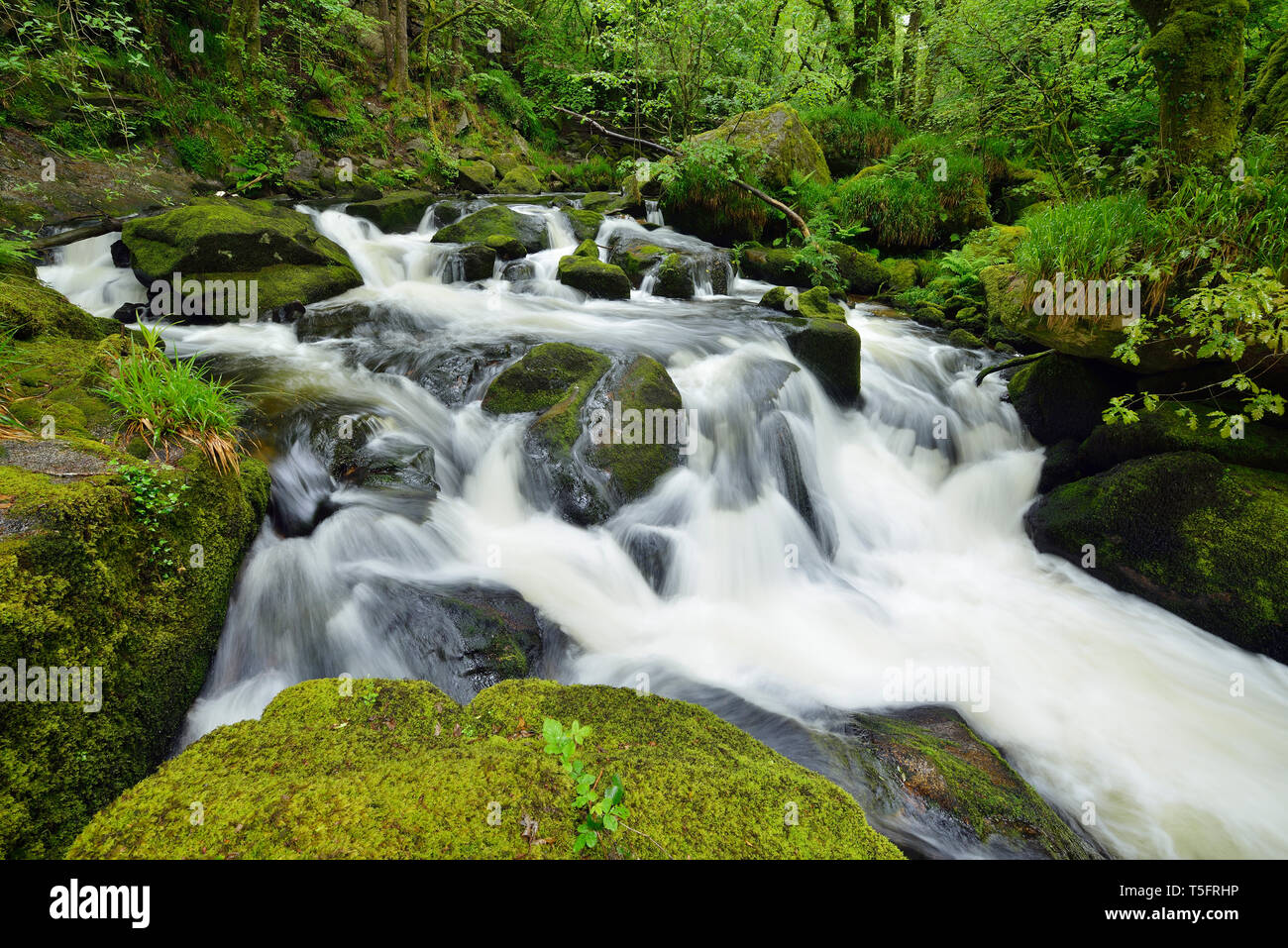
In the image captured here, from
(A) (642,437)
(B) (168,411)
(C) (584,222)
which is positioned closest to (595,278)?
(C) (584,222)

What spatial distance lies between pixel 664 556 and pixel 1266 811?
13.2ft

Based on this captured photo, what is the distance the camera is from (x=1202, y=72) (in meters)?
4.73

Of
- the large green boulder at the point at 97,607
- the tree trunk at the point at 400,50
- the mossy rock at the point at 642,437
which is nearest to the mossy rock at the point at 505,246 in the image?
the mossy rock at the point at 642,437

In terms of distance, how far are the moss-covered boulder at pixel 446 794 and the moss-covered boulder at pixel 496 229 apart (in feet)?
31.8

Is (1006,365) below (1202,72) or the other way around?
below

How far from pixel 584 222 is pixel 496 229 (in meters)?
2.22

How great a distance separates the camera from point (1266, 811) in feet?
10.7

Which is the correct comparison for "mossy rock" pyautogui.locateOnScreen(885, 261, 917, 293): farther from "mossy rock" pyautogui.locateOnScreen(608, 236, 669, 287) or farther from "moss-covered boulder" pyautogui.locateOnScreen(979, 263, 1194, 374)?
"moss-covered boulder" pyautogui.locateOnScreen(979, 263, 1194, 374)

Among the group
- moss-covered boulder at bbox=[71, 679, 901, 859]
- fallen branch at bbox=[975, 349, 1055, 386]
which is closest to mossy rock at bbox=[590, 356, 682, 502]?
moss-covered boulder at bbox=[71, 679, 901, 859]

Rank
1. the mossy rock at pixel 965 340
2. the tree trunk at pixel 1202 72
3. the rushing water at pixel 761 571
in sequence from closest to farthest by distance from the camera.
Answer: the rushing water at pixel 761 571, the tree trunk at pixel 1202 72, the mossy rock at pixel 965 340

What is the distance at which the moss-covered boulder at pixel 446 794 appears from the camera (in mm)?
1550

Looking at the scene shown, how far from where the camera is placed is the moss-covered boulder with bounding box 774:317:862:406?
7.03m

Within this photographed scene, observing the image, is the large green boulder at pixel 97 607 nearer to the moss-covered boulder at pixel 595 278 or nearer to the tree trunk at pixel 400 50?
the moss-covered boulder at pixel 595 278

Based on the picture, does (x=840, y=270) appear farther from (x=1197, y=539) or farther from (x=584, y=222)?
(x=1197, y=539)
